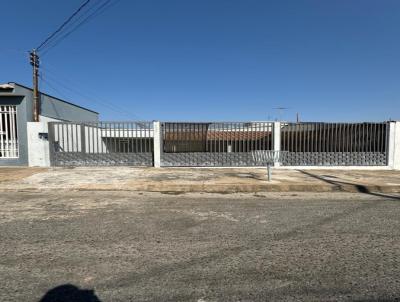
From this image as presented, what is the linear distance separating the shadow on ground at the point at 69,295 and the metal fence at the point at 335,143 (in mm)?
13020

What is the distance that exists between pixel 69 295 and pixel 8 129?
47.9ft

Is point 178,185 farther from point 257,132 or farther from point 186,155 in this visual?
point 257,132

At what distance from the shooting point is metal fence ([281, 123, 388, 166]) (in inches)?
566

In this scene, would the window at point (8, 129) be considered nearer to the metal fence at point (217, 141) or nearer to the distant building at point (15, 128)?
the distant building at point (15, 128)

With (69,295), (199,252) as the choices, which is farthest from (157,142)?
(69,295)

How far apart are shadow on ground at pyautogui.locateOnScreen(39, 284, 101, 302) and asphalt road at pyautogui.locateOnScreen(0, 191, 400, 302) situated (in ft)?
0.06

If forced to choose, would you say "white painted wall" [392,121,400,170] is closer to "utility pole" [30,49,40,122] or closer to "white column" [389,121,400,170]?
"white column" [389,121,400,170]

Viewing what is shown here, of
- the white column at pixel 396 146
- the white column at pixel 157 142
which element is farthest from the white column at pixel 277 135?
the white column at pixel 157 142

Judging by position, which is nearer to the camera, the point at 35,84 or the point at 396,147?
the point at 396,147

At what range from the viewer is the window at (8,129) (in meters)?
14.0

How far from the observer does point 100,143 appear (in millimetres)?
14555

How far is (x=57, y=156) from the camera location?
14172mm

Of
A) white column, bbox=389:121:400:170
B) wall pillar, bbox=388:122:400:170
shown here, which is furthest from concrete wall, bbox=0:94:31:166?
white column, bbox=389:121:400:170

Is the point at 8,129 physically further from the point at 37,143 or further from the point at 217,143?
the point at 217,143
